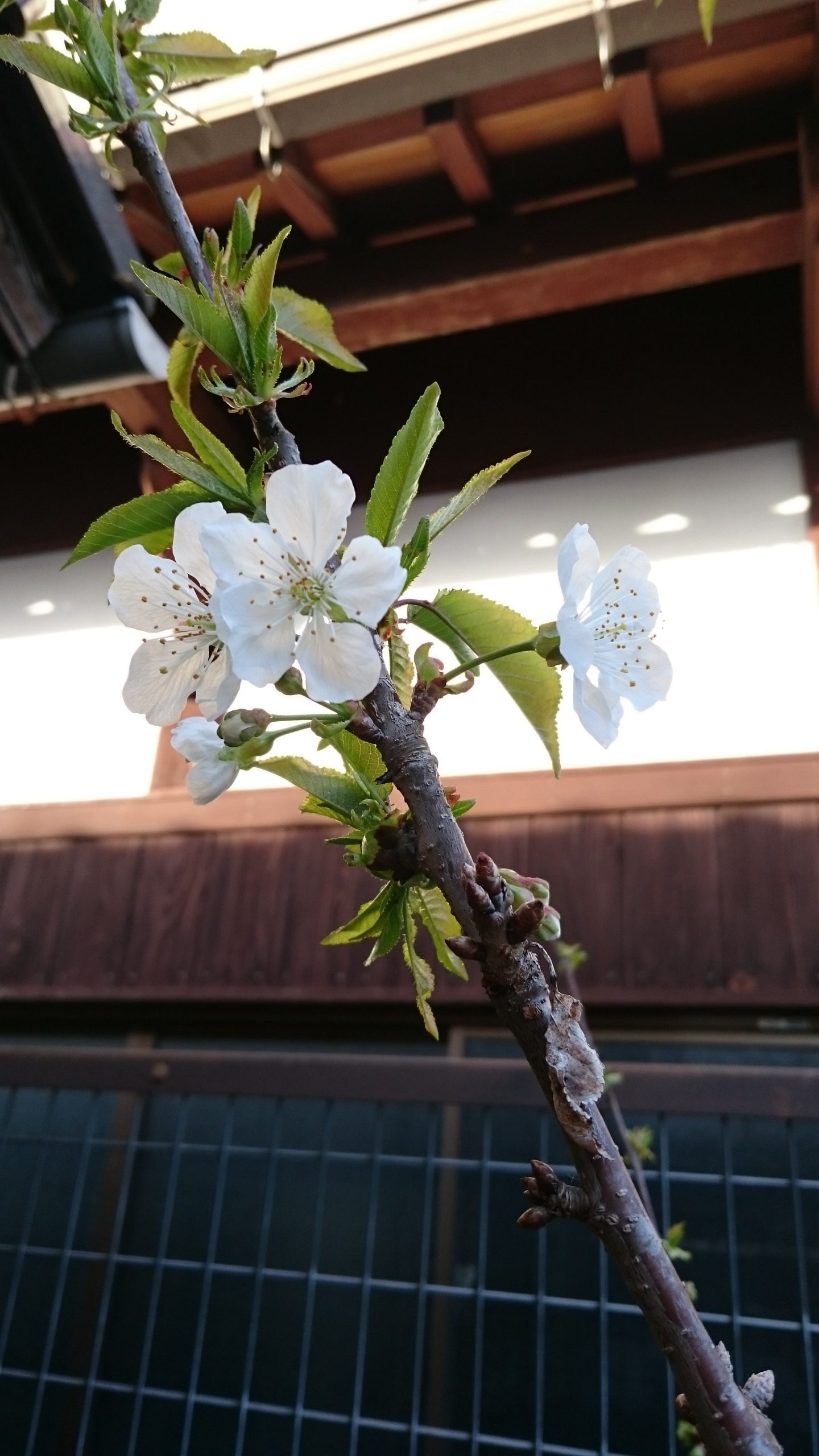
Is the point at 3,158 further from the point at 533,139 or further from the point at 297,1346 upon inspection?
the point at 297,1346

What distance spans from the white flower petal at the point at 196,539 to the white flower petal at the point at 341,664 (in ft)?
0.21

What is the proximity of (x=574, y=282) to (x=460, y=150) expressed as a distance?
432 mm

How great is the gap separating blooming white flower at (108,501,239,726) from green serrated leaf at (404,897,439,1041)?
0.17 meters

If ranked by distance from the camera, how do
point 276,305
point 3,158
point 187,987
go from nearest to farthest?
point 276,305
point 3,158
point 187,987

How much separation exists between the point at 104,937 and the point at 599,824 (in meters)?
1.40

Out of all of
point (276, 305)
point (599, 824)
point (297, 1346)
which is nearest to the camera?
point (276, 305)

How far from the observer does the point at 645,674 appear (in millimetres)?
594

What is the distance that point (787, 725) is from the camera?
257 centimetres

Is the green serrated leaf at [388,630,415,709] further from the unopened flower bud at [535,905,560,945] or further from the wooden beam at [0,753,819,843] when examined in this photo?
the wooden beam at [0,753,819,843]

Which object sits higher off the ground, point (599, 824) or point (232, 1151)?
point (599, 824)

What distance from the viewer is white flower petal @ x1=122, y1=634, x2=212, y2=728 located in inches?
23.2

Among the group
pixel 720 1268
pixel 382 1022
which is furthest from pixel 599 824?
pixel 720 1268

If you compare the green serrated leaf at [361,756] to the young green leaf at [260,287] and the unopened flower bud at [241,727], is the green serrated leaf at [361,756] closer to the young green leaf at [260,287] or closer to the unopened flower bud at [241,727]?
the unopened flower bud at [241,727]

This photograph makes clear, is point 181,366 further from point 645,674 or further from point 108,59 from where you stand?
point 645,674
